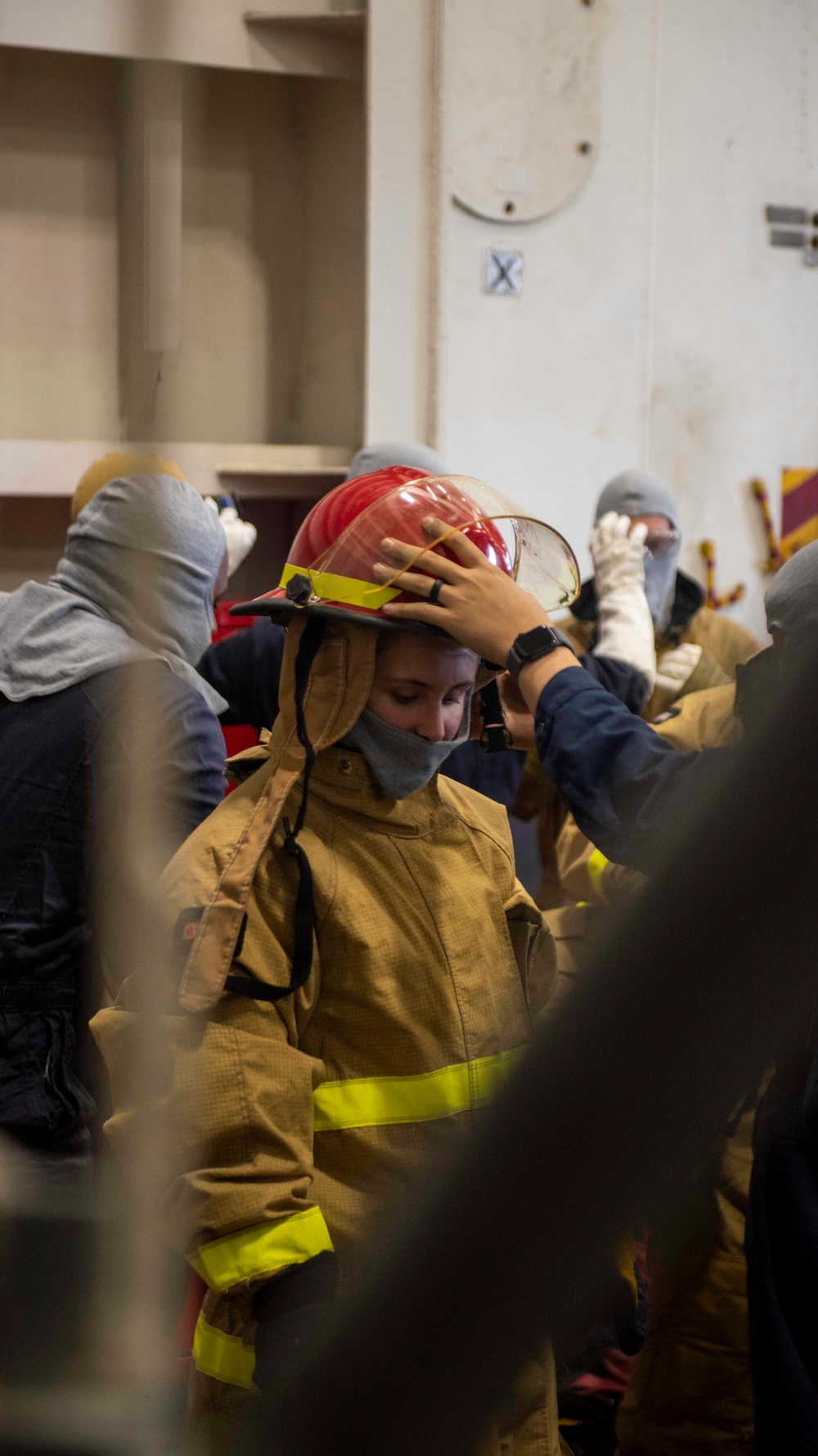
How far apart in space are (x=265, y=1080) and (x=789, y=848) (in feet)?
2.99

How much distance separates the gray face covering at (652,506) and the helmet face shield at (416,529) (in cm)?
170

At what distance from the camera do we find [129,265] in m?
0.65

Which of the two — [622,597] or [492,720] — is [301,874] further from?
[622,597]

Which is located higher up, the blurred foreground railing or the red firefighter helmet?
the red firefighter helmet

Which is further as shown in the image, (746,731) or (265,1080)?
(265,1080)

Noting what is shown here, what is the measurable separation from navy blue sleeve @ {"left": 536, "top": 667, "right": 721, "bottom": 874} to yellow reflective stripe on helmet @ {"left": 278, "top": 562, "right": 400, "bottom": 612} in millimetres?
226

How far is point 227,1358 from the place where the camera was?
113 centimetres

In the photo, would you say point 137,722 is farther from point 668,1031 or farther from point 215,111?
point 215,111

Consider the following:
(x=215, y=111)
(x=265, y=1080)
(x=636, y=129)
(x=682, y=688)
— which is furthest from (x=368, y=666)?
(x=636, y=129)

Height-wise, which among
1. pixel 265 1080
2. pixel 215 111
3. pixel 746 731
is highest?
pixel 215 111

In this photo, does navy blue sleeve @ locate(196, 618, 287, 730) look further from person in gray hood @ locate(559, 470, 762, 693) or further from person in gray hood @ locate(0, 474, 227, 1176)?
person in gray hood @ locate(559, 470, 762, 693)

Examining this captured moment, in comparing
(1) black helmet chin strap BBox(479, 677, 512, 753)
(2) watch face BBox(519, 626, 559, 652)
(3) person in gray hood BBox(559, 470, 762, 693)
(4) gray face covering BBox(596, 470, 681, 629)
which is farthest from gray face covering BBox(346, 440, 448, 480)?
(2) watch face BBox(519, 626, 559, 652)

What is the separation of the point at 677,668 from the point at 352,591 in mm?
1815

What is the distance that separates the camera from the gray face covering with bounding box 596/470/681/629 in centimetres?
320
